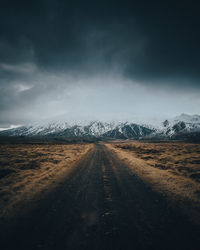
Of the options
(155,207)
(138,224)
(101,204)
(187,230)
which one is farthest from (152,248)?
(101,204)

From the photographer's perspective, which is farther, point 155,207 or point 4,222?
point 155,207

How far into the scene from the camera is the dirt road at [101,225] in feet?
12.9

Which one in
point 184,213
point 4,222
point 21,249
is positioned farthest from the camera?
point 184,213

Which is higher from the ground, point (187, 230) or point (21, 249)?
point (21, 249)

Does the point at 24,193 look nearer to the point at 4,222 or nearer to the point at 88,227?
the point at 4,222

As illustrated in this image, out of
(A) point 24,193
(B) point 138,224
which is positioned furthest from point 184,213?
(A) point 24,193

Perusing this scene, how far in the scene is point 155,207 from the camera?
20.6 ft

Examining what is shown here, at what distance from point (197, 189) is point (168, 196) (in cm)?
299

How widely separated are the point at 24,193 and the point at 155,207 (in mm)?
7981

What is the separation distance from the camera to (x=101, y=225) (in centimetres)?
485

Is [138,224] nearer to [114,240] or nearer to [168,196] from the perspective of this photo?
[114,240]

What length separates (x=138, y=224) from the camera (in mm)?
4895

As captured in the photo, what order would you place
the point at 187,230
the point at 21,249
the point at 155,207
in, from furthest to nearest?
the point at 155,207 → the point at 187,230 → the point at 21,249

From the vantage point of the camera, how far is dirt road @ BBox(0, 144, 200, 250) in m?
3.94
